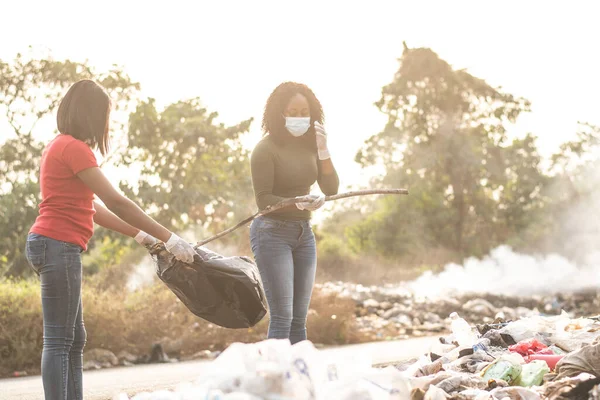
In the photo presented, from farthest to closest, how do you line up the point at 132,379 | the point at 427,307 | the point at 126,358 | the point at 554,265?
the point at 554,265 → the point at 427,307 → the point at 126,358 → the point at 132,379

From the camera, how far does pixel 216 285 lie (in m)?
5.28

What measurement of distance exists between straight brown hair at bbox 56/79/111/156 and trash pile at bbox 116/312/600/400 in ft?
4.65

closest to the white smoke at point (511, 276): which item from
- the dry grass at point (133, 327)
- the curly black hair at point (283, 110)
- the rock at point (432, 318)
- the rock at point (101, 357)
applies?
the rock at point (432, 318)

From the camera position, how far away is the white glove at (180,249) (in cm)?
476

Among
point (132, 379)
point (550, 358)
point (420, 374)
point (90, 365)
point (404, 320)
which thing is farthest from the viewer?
point (404, 320)

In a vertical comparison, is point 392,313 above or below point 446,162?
below

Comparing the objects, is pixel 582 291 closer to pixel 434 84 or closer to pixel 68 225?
pixel 434 84

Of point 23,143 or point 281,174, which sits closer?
point 281,174

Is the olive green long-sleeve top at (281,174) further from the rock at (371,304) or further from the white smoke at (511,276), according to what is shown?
the white smoke at (511,276)

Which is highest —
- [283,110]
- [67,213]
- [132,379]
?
[283,110]

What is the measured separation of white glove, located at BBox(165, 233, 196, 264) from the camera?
476 cm

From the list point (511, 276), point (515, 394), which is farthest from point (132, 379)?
point (511, 276)

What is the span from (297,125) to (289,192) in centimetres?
46

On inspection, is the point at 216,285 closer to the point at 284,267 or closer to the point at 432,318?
the point at 284,267
